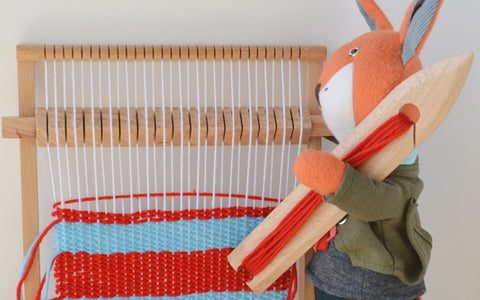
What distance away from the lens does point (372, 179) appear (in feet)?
2.89

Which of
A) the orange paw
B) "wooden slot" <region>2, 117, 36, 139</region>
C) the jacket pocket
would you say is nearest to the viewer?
the orange paw

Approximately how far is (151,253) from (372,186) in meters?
0.46

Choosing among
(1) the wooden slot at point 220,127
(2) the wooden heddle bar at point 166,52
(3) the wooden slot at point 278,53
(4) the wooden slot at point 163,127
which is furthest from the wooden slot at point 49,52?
(3) the wooden slot at point 278,53

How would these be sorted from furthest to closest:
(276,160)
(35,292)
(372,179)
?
(276,160) < (35,292) < (372,179)

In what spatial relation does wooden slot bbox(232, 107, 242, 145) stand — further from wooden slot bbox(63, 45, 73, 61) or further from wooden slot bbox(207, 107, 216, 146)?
wooden slot bbox(63, 45, 73, 61)

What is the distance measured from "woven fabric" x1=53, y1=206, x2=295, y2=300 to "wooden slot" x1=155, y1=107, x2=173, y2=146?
0.13m

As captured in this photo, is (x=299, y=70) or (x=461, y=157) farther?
(x=461, y=157)

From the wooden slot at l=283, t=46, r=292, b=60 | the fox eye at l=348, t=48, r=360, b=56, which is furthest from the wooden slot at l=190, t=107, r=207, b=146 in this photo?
the fox eye at l=348, t=48, r=360, b=56

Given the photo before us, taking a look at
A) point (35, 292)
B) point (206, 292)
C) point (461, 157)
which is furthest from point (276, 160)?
point (35, 292)

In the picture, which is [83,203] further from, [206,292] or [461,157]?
[461,157]

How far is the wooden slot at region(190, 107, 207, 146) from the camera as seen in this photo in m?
1.10

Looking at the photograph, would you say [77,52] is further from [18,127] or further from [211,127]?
[211,127]

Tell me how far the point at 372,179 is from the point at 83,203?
0.59 meters

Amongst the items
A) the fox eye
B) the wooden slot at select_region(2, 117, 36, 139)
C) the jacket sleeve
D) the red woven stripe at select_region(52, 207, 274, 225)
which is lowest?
the red woven stripe at select_region(52, 207, 274, 225)
